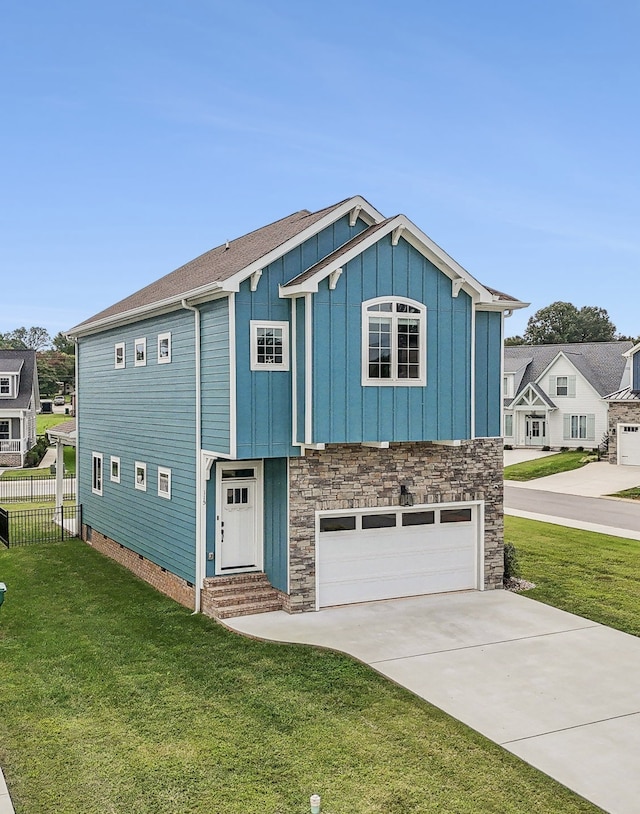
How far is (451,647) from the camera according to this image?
11.1 meters

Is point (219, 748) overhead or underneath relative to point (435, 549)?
underneath

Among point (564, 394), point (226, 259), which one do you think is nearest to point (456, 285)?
point (226, 259)

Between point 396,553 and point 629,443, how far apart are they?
93.8ft

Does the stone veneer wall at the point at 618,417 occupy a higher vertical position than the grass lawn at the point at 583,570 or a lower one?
higher

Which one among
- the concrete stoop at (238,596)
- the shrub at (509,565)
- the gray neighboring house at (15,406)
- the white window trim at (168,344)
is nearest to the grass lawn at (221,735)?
the concrete stoop at (238,596)

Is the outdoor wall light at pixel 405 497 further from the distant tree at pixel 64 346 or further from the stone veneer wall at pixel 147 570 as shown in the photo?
the distant tree at pixel 64 346

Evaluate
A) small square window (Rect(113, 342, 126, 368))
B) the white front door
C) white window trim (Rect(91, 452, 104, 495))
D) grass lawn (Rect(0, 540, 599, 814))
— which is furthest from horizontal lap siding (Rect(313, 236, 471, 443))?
white window trim (Rect(91, 452, 104, 495))

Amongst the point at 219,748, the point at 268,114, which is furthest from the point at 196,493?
the point at 268,114

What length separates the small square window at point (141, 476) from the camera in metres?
16.2

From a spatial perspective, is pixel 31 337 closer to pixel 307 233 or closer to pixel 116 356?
pixel 116 356

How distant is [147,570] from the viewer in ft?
51.6

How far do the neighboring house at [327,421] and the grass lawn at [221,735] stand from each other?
7.06ft

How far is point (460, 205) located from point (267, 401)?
27484mm

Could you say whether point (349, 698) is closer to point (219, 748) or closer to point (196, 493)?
point (219, 748)
